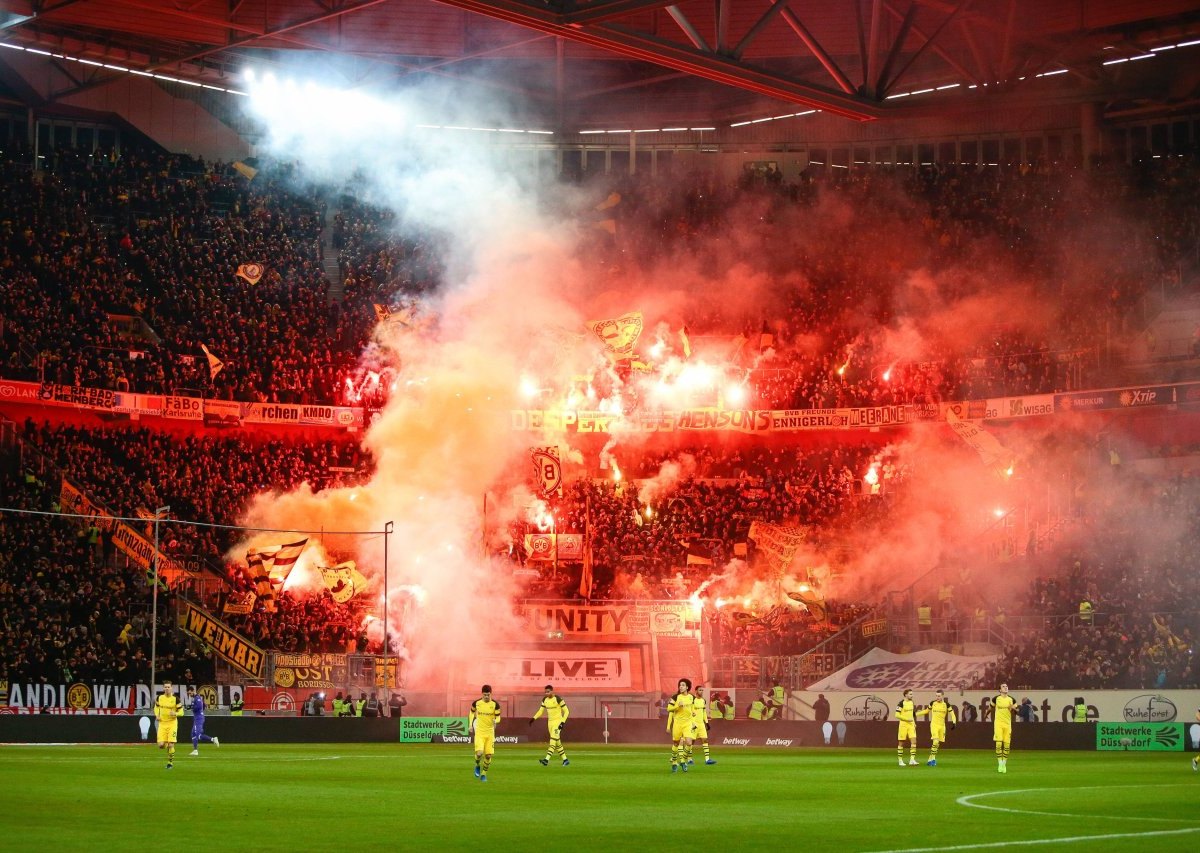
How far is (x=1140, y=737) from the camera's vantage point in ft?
124

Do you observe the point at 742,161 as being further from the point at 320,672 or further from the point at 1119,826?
the point at 1119,826

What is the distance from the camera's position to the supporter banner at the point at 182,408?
5153 cm

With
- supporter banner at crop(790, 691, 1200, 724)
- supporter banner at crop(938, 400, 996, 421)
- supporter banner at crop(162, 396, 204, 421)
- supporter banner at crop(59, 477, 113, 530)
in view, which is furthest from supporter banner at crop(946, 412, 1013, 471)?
supporter banner at crop(59, 477, 113, 530)

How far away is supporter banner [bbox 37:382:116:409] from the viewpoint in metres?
48.7

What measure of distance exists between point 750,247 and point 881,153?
702cm

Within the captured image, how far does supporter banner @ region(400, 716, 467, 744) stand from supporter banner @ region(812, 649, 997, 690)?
37.7 ft

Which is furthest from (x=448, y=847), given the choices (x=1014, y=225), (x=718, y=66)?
(x=1014, y=225)

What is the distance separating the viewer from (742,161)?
63.3m

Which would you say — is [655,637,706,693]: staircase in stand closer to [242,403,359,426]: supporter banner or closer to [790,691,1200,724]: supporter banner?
[790,691,1200,724]: supporter banner

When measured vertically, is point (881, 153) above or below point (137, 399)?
above

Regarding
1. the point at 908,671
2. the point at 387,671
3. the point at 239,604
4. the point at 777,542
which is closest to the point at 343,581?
the point at 239,604

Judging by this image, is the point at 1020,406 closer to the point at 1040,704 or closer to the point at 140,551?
the point at 1040,704

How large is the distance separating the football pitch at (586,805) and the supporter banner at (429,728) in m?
10.8

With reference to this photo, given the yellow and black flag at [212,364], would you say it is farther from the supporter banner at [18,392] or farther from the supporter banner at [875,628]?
the supporter banner at [875,628]
